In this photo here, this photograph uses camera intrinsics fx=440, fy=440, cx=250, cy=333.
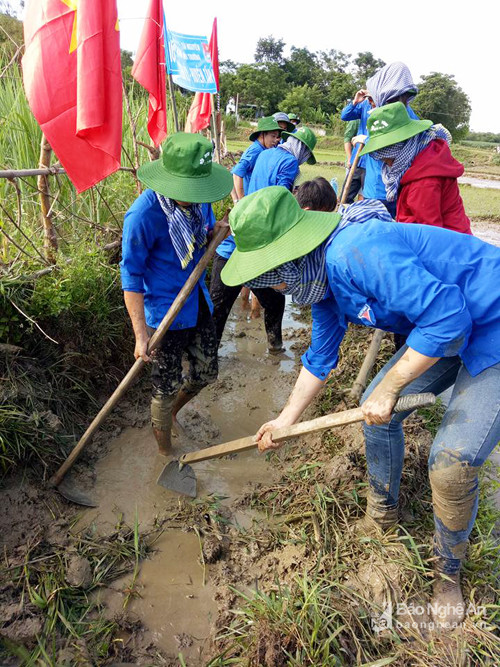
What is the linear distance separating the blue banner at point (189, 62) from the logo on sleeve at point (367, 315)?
395 cm

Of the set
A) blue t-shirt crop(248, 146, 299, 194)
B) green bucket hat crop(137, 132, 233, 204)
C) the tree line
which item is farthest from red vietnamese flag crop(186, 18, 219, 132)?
the tree line

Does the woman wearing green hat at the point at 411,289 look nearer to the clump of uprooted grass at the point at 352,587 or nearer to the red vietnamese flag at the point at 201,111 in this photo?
the clump of uprooted grass at the point at 352,587

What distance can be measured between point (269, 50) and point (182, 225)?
84.6m

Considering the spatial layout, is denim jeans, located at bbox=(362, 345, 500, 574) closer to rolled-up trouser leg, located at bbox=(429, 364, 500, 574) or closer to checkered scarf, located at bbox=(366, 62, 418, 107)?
rolled-up trouser leg, located at bbox=(429, 364, 500, 574)

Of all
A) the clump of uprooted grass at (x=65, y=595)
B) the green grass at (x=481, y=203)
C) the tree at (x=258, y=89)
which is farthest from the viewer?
the tree at (x=258, y=89)

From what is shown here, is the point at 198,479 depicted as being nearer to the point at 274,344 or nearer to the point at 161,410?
the point at 161,410

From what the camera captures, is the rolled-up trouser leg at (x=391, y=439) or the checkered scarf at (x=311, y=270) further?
the rolled-up trouser leg at (x=391, y=439)

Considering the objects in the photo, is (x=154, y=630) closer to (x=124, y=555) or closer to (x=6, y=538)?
(x=124, y=555)

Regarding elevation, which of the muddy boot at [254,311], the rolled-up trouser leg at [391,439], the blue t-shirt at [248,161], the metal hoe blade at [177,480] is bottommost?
the muddy boot at [254,311]

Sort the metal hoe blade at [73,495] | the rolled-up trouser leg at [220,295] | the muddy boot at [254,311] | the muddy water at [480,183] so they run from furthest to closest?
the muddy water at [480,183] < the muddy boot at [254,311] < the rolled-up trouser leg at [220,295] < the metal hoe blade at [73,495]

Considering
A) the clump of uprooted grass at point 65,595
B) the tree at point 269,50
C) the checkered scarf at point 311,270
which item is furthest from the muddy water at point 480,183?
the tree at point 269,50

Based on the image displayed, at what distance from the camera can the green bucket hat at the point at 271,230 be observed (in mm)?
1568

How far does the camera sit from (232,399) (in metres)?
3.78

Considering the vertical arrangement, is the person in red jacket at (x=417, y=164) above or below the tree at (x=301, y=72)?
above
